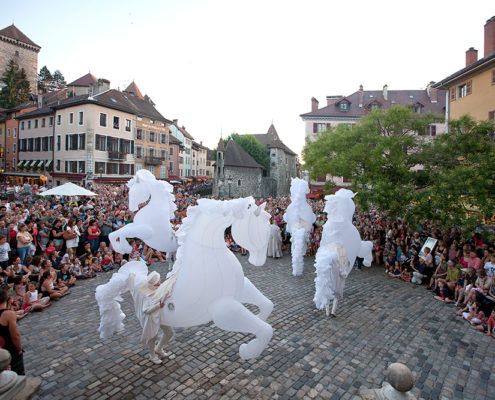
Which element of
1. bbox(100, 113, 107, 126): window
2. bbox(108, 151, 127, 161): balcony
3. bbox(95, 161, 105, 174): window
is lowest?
bbox(95, 161, 105, 174): window

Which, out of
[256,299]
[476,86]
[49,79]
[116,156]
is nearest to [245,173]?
[116,156]

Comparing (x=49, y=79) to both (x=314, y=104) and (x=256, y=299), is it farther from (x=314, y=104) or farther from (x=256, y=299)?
(x=256, y=299)

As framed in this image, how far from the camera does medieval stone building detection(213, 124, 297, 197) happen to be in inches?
2041

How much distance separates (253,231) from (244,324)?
1.30m

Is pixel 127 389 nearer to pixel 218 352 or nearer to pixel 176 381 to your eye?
pixel 176 381

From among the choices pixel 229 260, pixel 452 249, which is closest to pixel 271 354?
pixel 229 260

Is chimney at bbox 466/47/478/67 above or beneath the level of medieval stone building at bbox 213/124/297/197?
above

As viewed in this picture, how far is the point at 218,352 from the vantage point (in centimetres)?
609

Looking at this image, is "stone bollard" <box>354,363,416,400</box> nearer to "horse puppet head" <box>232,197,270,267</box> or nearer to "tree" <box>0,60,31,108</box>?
"horse puppet head" <box>232,197,270,267</box>

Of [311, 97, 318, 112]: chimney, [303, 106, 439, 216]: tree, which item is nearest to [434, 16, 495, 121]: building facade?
[303, 106, 439, 216]: tree

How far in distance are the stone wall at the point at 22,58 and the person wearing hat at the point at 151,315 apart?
7209 cm

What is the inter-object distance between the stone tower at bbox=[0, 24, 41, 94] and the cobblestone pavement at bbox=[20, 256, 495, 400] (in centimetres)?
7087

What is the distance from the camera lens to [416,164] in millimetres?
14000

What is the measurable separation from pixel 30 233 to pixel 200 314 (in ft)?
27.0
